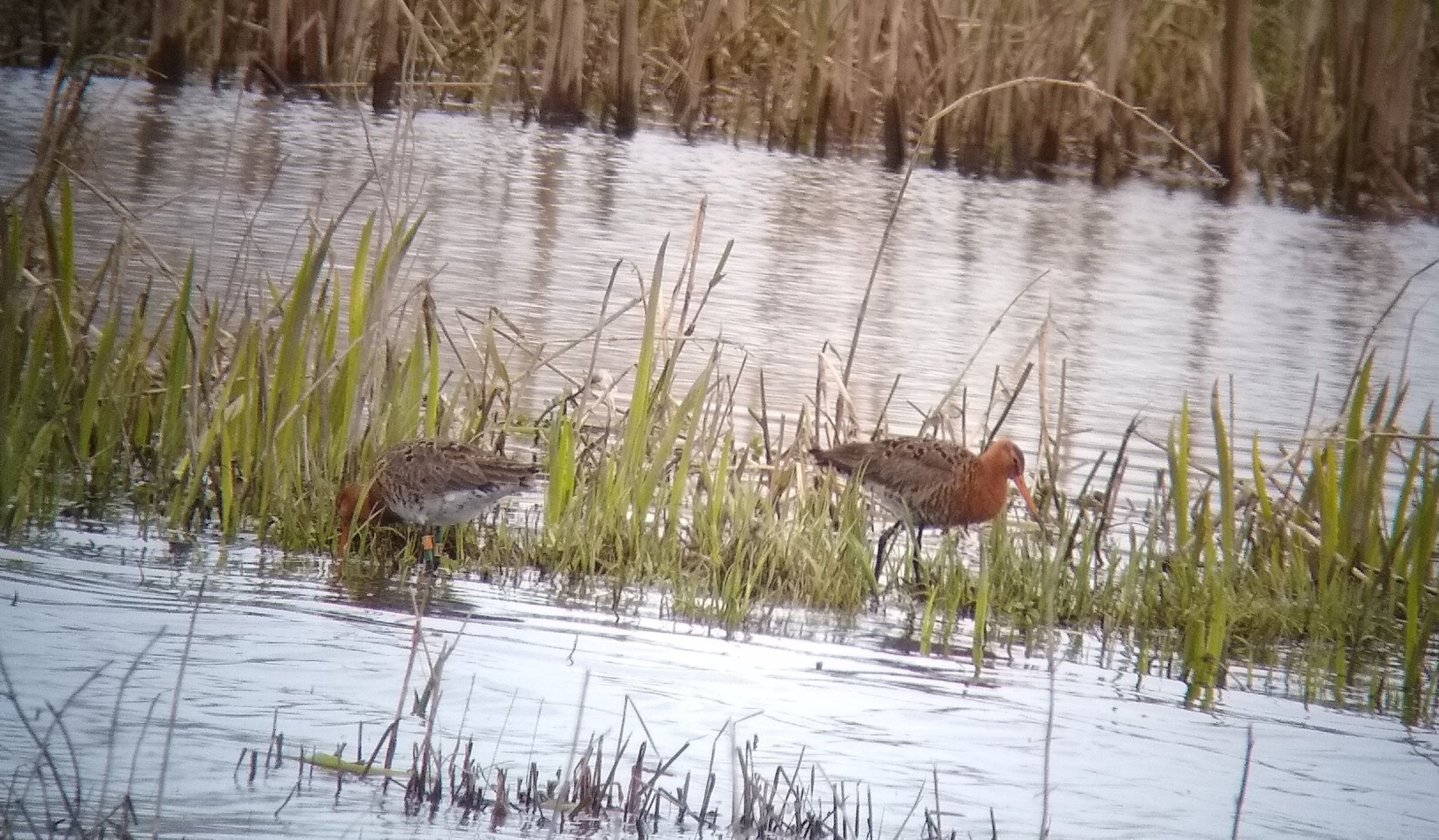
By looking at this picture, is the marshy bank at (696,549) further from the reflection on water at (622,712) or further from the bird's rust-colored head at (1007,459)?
the bird's rust-colored head at (1007,459)

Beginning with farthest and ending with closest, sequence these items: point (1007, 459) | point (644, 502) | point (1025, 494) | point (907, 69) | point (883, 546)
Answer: point (907, 69) → point (1025, 494) → point (1007, 459) → point (883, 546) → point (644, 502)

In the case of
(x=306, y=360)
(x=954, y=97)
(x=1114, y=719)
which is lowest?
(x=1114, y=719)

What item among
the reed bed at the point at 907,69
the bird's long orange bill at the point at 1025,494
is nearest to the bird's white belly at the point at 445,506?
the bird's long orange bill at the point at 1025,494

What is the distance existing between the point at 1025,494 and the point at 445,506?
6.91ft

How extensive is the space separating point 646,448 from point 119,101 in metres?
10.3

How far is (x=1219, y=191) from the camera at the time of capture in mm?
15812

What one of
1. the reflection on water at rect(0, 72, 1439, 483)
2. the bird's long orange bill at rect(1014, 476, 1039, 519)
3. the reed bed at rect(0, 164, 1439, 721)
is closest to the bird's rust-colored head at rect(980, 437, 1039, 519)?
the bird's long orange bill at rect(1014, 476, 1039, 519)

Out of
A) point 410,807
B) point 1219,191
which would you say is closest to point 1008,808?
point 410,807

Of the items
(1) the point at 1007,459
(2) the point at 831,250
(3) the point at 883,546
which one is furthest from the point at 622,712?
(2) the point at 831,250

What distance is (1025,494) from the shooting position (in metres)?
6.37

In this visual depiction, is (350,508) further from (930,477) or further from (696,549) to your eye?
(930,477)

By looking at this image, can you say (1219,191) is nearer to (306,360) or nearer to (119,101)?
(119,101)

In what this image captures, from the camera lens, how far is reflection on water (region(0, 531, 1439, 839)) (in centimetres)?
367

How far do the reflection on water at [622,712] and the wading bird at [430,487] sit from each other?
29 cm
